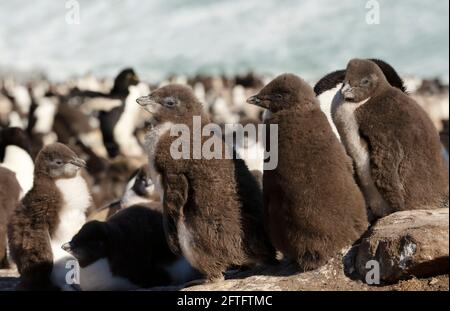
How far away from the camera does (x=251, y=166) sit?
8148mm

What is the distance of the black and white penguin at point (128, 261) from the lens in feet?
21.8

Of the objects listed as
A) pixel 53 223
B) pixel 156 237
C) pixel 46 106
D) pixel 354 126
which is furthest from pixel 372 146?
pixel 46 106

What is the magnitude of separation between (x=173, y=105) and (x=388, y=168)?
1532 mm

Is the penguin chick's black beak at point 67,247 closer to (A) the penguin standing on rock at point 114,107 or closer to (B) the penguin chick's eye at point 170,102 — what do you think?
(B) the penguin chick's eye at point 170,102

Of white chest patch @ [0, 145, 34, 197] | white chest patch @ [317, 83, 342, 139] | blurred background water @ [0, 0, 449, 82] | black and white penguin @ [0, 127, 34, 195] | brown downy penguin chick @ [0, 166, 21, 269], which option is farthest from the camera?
blurred background water @ [0, 0, 449, 82]

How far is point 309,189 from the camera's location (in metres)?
5.34

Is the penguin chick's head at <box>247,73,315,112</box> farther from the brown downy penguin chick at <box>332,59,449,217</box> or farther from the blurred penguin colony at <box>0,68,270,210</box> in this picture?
the blurred penguin colony at <box>0,68,270,210</box>

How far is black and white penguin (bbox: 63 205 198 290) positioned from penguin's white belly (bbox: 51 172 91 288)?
5.7 inches

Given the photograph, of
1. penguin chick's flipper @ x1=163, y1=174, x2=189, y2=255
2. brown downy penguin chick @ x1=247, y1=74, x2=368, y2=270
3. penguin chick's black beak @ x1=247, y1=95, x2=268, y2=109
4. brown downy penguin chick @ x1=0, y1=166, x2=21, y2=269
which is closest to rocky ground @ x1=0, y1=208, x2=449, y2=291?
brown downy penguin chick @ x1=247, y1=74, x2=368, y2=270

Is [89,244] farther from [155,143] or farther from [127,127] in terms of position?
[127,127]

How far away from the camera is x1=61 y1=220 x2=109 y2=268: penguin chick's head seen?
643 cm

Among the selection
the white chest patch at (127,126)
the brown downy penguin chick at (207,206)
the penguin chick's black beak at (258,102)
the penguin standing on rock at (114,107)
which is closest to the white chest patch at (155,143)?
the brown downy penguin chick at (207,206)

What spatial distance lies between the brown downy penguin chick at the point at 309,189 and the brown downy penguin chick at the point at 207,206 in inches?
12.3

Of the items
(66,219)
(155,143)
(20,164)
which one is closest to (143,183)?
(66,219)
